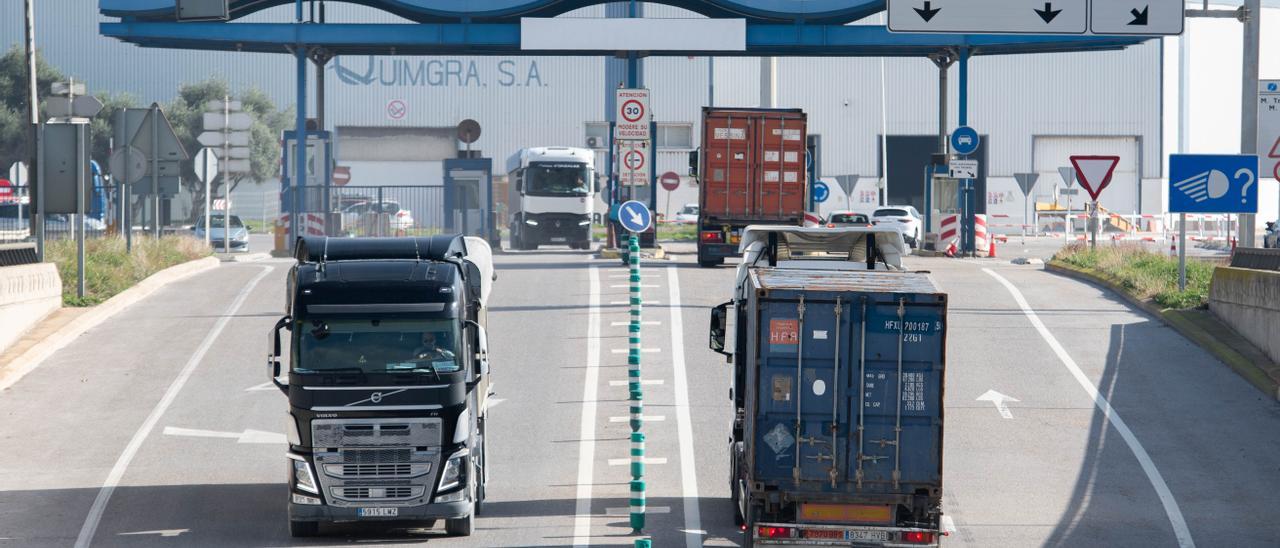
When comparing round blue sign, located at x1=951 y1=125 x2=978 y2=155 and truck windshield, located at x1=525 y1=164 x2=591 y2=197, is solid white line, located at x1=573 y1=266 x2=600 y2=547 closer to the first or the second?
round blue sign, located at x1=951 y1=125 x2=978 y2=155

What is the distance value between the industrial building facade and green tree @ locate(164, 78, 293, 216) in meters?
7.19

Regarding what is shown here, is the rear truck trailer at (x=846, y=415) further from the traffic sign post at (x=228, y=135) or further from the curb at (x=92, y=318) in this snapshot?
the traffic sign post at (x=228, y=135)

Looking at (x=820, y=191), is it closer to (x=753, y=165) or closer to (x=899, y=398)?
(x=753, y=165)

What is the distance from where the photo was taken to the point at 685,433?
17.3m

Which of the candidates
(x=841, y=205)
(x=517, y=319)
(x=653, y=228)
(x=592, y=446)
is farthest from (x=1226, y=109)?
(x=592, y=446)

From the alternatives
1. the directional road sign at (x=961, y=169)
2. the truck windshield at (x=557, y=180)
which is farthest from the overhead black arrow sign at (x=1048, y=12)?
the truck windshield at (x=557, y=180)

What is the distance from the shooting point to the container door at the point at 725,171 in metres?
31.1

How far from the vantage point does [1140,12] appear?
18.7m

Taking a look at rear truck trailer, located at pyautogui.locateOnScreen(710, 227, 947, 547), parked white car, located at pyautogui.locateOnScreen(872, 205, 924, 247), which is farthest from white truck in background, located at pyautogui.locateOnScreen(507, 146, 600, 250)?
rear truck trailer, located at pyautogui.locateOnScreen(710, 227, 947, 547)

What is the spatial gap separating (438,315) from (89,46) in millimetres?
77955

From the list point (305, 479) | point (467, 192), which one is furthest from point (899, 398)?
point (467, 192)

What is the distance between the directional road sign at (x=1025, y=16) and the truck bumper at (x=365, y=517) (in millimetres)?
8945

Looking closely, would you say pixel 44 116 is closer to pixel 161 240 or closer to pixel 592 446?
pixel 161 240

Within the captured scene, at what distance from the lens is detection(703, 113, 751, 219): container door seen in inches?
1224
